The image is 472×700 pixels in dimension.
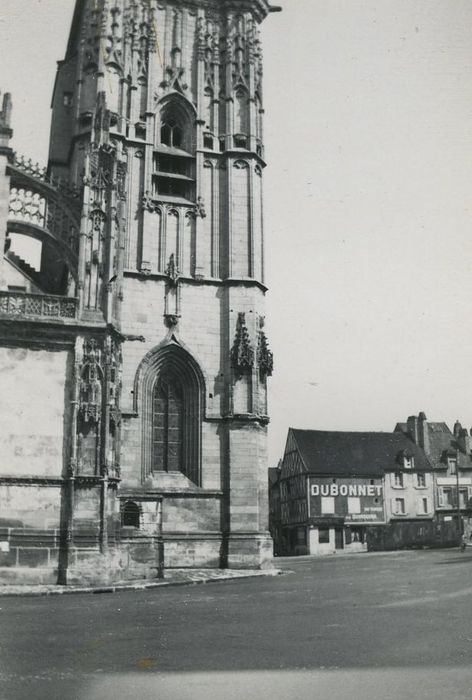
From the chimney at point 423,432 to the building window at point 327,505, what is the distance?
40.2 ft

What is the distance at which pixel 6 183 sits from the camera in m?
23.0

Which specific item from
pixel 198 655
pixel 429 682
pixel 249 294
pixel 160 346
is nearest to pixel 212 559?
pixel 160 346

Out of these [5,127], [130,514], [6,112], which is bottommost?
[130,514]

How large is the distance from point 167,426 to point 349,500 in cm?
3437

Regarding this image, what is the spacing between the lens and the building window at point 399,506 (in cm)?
6177

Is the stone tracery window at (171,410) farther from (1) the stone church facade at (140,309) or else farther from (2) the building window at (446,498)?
(2) the building window at (446,498)

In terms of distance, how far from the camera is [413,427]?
67.3m

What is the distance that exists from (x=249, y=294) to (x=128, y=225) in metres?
5.03

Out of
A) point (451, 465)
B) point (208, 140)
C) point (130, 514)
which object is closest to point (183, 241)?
point (208, 140)

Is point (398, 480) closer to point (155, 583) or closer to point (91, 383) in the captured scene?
point (155, 583)

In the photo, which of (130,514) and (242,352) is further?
(242,352)

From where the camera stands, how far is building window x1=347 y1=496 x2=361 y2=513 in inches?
2321

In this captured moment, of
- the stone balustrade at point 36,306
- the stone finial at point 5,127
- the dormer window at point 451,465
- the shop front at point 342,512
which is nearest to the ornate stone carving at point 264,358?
the stone balustrade at point 36,306

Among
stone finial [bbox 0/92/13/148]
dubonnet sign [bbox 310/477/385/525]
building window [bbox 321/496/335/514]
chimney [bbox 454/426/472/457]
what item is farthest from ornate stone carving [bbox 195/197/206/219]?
chimney [bbox 454/426/472/457]
